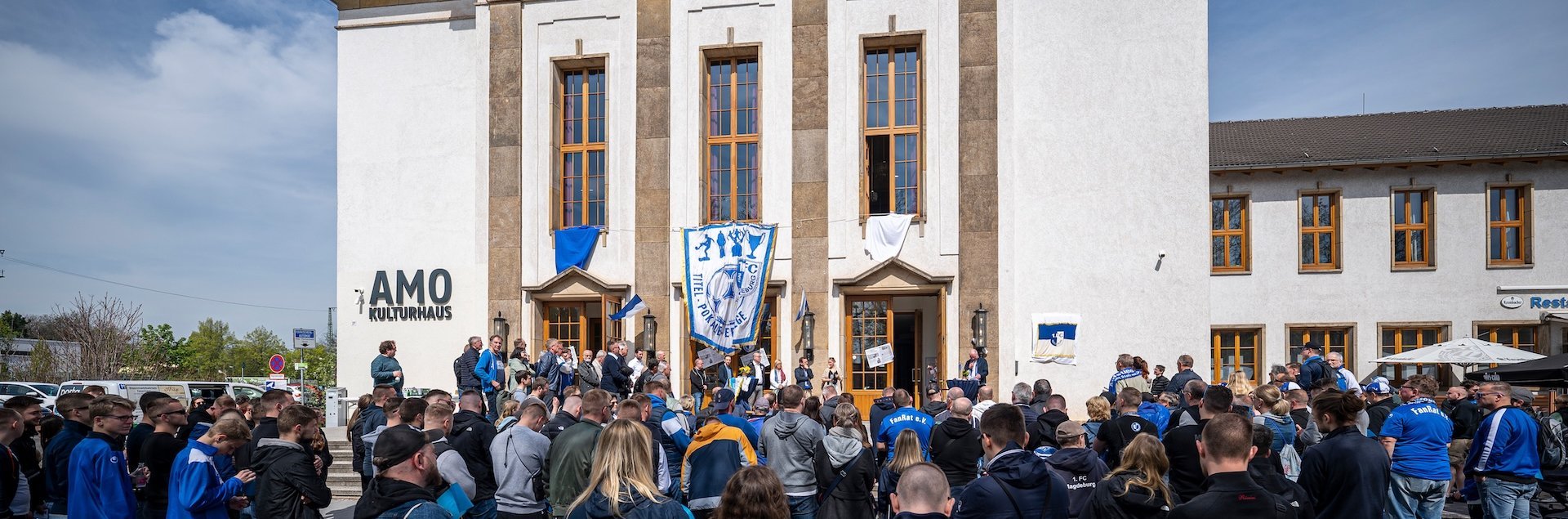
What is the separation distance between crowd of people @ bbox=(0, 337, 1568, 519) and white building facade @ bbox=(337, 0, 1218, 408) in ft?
27.8

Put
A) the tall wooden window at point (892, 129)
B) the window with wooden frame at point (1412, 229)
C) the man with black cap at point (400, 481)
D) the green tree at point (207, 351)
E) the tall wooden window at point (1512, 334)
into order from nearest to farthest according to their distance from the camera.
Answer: the man with black cap at point (400, 481) < the tall wooden window at point (892, 129) < the tall wooden window at point (1512, 334) < the window with wooden frame at point (1412, 229) < the green tree at point (207, 351)

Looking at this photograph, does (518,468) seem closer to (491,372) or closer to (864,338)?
(491,372)

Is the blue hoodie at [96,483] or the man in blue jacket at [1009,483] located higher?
the man in blue jacket at [1009,483]

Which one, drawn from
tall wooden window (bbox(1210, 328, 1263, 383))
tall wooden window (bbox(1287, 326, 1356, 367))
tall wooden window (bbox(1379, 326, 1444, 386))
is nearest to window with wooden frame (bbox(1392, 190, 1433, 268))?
tall wooden window (bbox(1379, 326, 1444, 386))

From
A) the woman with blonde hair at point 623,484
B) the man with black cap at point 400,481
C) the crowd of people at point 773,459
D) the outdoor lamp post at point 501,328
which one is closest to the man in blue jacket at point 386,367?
the crowd of people at point 773,459

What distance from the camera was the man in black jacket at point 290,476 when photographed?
590 cm

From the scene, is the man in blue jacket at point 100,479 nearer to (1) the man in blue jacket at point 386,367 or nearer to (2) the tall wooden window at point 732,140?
(1) the man in blue jacket at point 386,367

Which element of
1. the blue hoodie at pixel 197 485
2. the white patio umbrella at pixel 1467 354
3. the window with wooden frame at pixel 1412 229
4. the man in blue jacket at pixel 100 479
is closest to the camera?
the blue hoodie at pixel 197 485

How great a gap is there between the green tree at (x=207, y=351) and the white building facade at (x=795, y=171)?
36.9 m

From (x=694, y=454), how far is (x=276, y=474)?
2820 millimetres

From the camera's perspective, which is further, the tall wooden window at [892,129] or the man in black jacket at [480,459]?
the tall wooden window at [892,129]

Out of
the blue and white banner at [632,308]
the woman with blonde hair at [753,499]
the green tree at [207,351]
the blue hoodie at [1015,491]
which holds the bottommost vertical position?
the green tree at [207,351]

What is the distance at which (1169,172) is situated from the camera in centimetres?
1923

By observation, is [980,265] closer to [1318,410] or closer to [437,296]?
[437,296]
